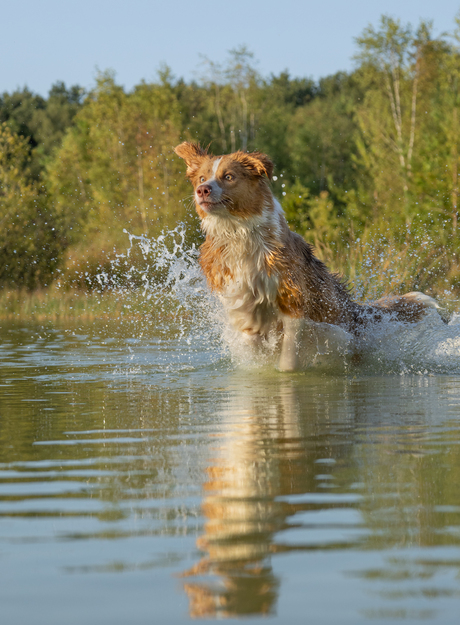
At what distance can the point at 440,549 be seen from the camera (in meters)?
2.82

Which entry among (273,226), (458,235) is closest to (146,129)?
(458,235)

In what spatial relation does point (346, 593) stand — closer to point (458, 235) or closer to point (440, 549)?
point (440, 549)

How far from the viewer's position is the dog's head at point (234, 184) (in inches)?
305

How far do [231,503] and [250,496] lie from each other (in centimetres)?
12

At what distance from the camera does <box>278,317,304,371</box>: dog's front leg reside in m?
8.21

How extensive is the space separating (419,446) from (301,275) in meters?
3.85

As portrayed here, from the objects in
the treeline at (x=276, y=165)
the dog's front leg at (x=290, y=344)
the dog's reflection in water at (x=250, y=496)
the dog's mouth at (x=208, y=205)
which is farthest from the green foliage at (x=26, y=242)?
the dog's reflection in water at (x=250, y=496)

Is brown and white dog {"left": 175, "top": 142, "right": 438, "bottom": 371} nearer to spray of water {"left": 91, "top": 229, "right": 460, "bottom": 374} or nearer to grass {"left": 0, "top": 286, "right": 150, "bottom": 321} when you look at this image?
spray of water {"left": 91, "top": 229, "right": 460, "bottom": 374}

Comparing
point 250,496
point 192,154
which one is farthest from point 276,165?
point 250,496

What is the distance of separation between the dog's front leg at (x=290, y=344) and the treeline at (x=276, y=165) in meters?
4.75

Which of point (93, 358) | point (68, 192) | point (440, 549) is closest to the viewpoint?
point (440, 549)

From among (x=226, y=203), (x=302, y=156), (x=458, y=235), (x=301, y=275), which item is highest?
(x=302, y=156)

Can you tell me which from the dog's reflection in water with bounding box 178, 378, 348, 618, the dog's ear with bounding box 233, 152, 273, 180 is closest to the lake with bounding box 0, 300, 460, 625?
the dog's reflection in water with bounding box 178, 378, 348, 618

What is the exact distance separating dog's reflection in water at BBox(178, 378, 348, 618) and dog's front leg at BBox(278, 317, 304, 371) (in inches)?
75.3
